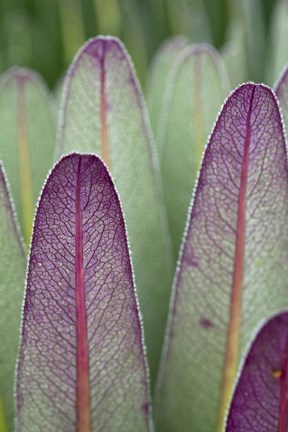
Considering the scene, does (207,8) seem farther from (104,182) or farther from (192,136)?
(104,182)

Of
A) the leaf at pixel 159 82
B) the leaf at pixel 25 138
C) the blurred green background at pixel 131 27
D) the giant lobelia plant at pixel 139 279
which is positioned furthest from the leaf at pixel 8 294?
the blurred green background at pixel 131 27

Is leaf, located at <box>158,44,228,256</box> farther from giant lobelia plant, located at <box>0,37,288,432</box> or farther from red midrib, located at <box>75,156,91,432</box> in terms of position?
red midrib, located at <box>75,156,91,432</box>

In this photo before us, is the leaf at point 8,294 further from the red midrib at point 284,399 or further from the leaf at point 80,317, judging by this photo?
the red midrib at point 284,399

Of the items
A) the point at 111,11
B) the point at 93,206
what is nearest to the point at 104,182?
the point at 93,206

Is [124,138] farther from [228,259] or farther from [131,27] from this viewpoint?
[131,27]

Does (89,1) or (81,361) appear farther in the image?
(89,1)

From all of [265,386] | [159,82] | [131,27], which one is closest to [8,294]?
[265,386]
